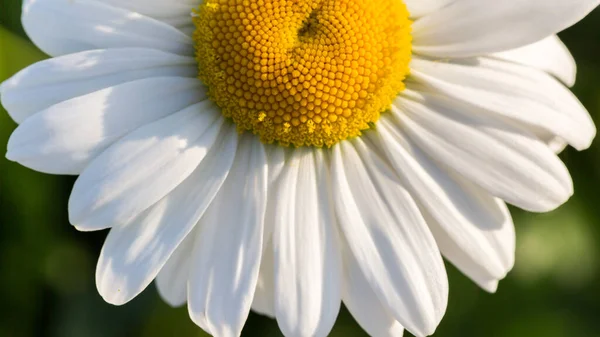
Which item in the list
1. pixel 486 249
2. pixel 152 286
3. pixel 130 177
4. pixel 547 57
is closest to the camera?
pixel 130 177

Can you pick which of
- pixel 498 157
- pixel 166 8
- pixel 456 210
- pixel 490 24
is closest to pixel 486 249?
pixel 456 210

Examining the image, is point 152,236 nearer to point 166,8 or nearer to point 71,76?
point 71,76

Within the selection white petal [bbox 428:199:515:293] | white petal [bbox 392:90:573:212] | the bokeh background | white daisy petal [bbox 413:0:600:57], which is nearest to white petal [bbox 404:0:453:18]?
white daisy petal [bbox 413:0:600:57]

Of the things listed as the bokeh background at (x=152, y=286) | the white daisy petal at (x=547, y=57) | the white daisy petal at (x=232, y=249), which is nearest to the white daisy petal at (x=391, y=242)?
the white daisy petal at (x=232, y=249)

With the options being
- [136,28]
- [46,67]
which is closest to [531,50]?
[136,28]

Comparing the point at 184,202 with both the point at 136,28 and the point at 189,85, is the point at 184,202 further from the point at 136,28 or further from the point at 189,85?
the point at 136,28

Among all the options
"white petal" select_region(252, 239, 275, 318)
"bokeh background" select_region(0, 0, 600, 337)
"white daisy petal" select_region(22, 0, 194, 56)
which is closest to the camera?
"white daisy petal" select_region(22, 0, 194, 56)

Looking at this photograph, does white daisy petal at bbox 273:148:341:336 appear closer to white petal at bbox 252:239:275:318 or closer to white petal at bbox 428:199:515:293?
white petal at bbox 252:239:275:318
